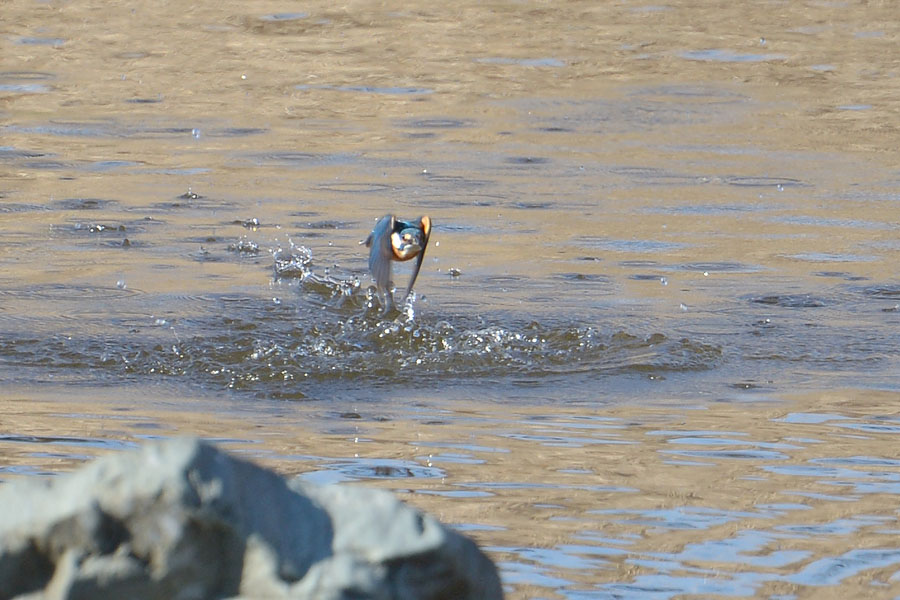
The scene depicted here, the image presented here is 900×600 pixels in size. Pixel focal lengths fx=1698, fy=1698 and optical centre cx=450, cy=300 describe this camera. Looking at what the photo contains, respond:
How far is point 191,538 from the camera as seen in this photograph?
7.93ft

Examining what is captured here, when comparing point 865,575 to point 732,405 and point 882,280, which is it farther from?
point 882,280

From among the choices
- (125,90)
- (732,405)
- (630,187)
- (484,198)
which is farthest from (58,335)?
(125,90)

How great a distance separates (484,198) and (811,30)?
6.62 meters

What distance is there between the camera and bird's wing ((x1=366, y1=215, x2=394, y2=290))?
5.57 m

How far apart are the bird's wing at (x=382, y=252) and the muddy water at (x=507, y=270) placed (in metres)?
0.40

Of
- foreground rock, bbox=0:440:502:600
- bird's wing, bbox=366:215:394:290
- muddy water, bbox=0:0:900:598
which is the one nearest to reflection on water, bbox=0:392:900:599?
muddy water, bbox=0:0:900:598

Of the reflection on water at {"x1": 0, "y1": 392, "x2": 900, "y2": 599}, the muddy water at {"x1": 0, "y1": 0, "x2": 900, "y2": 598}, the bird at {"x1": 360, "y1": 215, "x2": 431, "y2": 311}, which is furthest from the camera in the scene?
the bird at {"x1": 360, "y1": 215, "x2": 431, "y2": 311}

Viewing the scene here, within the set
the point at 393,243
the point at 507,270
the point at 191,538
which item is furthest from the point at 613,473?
the point at 507,270

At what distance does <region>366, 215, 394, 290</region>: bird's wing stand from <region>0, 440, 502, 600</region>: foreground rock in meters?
3.05

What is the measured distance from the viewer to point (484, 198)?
965 cm

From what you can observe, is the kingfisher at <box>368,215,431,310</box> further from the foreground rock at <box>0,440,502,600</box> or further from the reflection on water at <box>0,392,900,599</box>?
the foreground rock at <box>0,440,502,600</box>

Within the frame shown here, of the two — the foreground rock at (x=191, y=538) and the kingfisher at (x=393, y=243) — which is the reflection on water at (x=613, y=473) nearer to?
the kingfisher at (x=393, y=243)

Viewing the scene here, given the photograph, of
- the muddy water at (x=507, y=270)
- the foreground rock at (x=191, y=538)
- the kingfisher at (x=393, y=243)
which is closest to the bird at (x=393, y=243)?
the kingfisher at (x=393, y=243)

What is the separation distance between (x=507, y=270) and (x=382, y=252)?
7.82 ft
